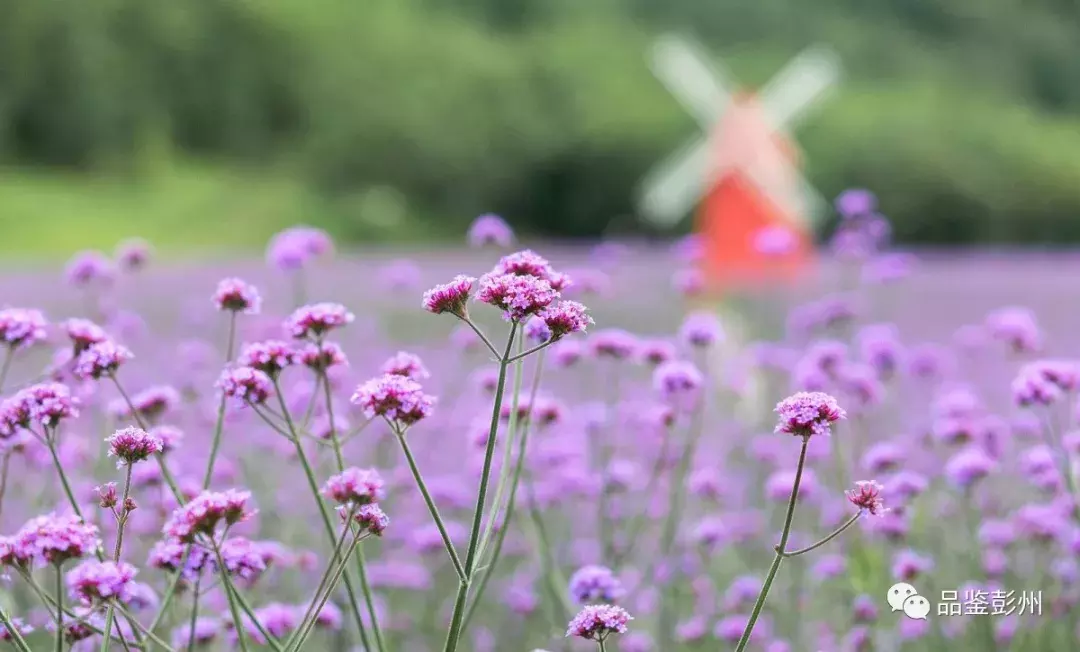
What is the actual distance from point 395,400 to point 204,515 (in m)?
0.27

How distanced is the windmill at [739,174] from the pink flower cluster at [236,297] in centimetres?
414

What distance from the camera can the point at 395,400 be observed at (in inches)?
61.0

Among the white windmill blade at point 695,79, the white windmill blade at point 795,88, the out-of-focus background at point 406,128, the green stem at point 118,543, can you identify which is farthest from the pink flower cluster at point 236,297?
the out-of-focus background at point 406,128

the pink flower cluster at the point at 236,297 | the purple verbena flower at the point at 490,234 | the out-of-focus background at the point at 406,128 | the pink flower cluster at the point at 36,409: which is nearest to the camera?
the pink flower cluster at the point at 36,409

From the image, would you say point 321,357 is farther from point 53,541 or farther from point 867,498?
point 867,498

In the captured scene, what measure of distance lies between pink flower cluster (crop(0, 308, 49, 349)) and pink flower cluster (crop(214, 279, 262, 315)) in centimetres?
27

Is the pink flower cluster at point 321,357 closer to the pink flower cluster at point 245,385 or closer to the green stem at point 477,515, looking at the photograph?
the pink flower cluster at point 245,385

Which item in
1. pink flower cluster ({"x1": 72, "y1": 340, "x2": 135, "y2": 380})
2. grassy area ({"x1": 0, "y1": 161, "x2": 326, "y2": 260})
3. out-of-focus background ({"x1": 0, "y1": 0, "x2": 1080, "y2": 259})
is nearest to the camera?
pink flower cluster ({"x1": 72, "y1": 340, "x2": 135, "y2": 380})

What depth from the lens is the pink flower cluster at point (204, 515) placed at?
4.70ft

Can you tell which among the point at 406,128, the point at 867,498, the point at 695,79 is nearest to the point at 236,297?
the point at 867,498

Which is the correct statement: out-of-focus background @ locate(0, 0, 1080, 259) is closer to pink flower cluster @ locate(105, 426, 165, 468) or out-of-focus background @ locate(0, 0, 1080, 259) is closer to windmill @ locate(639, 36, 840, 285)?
windmill @ locate(639, 36, 840, 285)

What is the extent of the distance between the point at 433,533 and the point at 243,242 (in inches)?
615

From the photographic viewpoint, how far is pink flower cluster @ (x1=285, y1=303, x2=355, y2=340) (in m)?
1.73

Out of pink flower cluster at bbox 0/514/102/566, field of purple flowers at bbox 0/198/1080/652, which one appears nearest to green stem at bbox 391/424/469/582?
field of purple flowers at bbox 0/198/1080/652
